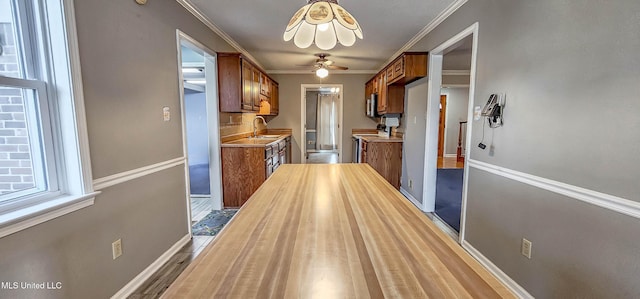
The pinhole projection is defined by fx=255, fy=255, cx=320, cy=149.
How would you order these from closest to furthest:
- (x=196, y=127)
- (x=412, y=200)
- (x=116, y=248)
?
(x=116, y=248) → (x=412, y=200) → (x=196, y=127)

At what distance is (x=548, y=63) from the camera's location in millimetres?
1540

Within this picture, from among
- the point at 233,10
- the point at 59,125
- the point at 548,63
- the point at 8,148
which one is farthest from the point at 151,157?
the point at 548,63

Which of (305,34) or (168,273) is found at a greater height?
(305,34)

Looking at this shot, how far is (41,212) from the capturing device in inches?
48.9

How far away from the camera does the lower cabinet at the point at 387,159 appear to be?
4.31 m

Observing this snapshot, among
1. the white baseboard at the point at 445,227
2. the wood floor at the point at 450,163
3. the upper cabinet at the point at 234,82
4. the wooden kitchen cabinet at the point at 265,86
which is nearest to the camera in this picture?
the white baseboard at the point at 445,227

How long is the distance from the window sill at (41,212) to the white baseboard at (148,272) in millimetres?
719

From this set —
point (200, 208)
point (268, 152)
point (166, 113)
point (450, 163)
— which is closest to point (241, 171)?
point (268, 152)

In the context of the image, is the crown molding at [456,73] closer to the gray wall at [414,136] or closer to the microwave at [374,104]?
the microwave at [374,104]

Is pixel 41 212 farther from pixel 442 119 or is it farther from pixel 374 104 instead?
pixel 442 119

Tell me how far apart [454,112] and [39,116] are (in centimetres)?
853

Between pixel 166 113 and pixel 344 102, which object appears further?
pixel 344 102

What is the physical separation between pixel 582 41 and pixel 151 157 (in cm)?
292

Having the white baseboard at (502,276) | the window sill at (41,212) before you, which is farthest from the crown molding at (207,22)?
the white baseboard at (502,276)
